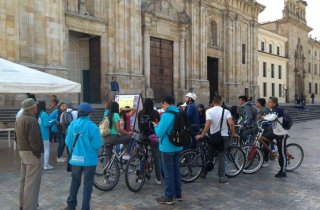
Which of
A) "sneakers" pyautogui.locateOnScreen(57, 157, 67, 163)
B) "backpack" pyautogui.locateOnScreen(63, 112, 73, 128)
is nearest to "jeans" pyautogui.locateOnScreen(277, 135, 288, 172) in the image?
"backpack" pyautogui.locateOnScreen(63, 112, 73, 128)

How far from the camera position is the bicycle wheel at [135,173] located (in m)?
6.63

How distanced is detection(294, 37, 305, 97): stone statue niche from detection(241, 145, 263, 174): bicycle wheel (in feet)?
166

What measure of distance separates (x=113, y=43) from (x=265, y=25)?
139ft

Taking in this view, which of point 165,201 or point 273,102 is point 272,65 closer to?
point 273,102

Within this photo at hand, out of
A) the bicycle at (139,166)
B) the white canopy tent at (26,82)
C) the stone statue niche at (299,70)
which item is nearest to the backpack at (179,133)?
the bicycle at (139,166)

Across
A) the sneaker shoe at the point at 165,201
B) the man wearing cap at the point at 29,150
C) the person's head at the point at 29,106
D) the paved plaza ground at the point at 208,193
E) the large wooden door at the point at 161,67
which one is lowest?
Answer: the paved plaza ground at the point at 208,193

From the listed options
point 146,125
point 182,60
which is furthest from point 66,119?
point 182,60

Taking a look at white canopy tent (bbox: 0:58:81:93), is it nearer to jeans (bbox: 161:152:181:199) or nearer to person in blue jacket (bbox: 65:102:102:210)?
person in blue jacket (bbox: 65:102:102:210)

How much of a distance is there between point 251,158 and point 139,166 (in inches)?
114

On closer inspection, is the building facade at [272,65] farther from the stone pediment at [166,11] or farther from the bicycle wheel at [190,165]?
the bicycle wheel at [190,165]

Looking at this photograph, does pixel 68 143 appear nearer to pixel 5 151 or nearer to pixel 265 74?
pixel 5 151

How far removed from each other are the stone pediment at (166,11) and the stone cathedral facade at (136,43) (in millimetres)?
67

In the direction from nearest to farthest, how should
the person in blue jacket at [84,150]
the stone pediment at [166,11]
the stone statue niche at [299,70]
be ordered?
Result: the person in blue jacket at [84,150] → the stone pediment at [166,11] → the stone statue niche at [299,70]

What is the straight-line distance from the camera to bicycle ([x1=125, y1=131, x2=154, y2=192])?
6.63 m
